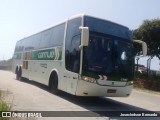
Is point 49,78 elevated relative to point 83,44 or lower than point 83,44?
lower

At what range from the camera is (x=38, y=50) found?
63.1ft

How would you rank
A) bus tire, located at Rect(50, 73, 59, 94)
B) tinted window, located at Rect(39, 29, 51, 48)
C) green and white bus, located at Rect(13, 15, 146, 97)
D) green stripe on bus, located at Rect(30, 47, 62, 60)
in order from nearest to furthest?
green and white bus, located at Rect(13, 15, 146, 97), green stripe on bus, located at Rect(30, 47, 62, 60), bus tire, located at Rect(50, 73, 59, 94), tinted window, located at Rect(39, 29, 51, 48)

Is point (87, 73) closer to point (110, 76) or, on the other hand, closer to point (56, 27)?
point (110, 76)

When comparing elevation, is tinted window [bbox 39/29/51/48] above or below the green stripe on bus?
above

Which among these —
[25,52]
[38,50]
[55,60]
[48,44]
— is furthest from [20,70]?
[55,60]

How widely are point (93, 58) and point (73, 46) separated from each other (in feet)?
4.56

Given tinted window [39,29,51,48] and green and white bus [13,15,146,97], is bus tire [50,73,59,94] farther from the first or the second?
tinted window [39,29,51,48]

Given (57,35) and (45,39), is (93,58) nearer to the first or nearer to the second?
(57,35)

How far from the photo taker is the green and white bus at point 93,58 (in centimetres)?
1191

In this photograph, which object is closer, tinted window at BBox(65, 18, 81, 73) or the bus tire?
tinted window at BBox(65, 18, 81, 73)

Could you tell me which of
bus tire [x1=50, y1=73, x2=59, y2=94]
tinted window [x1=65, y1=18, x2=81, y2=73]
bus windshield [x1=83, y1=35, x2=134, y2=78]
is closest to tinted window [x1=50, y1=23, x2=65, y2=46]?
tinted window [x1=65, y1=18, x2=81, y2=73]

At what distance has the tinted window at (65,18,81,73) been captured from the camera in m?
12.5

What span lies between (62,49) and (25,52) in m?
9.42

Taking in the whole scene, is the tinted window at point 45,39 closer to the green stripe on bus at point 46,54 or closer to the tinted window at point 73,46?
the green stripe on bus at point 46,54
